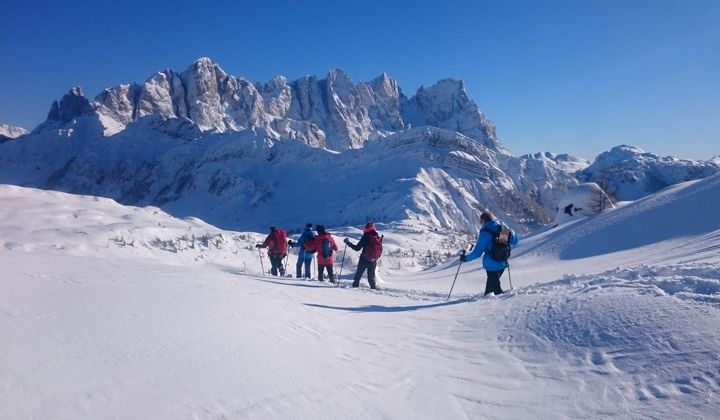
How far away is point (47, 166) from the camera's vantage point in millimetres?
125125

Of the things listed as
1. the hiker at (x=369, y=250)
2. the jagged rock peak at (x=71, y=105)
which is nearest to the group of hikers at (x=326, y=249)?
the hiker at (x=369, y=250)

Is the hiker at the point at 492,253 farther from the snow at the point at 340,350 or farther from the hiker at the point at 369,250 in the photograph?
the hiker at the point at 369,250

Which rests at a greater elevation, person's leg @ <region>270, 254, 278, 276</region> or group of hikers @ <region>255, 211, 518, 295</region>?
group of hikers @ <region>255, 211, 518, 295</region>

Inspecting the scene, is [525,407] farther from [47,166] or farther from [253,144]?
[47,166]

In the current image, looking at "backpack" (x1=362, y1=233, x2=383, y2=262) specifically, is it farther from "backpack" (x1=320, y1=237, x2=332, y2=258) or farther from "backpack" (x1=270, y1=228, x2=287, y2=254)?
"backpack" (x1=270, y1=228, x2=287, y2=254)

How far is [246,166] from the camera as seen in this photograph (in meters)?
92.6

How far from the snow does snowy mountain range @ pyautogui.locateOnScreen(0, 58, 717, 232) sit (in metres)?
51.5

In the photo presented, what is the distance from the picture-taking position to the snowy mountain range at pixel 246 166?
72.8m

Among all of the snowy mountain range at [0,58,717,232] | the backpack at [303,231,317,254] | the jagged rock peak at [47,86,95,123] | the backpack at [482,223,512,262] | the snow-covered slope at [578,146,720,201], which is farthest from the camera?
the snow-covered slope at [578,146,720,201]

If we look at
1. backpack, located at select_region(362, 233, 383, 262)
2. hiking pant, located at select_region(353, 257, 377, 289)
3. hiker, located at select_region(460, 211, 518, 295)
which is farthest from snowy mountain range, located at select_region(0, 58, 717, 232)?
hiker, located at select_region(460, 211, 518, 295)

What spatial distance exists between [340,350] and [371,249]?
22.3 ft

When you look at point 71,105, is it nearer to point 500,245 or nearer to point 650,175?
point 500,245

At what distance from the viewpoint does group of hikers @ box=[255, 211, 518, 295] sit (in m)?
8.63

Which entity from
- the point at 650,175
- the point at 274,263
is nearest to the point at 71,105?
the point at 274,263
